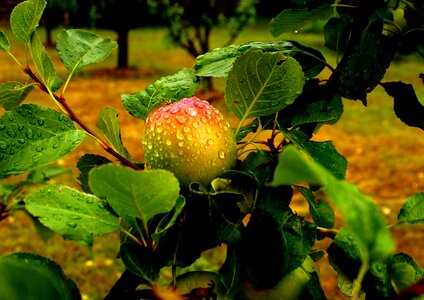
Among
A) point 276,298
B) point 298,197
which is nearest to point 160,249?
point 276,298

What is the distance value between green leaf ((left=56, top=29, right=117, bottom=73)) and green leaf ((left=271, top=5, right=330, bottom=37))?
28 centimetres

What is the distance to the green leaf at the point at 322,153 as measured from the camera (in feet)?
1.89

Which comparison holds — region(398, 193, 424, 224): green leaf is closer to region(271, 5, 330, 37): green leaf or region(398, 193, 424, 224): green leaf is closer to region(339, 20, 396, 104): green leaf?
region(339, 20, 396, 104): green leaf

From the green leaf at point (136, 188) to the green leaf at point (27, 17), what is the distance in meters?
0.22

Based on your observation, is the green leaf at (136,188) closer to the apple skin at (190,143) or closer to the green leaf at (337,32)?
the apple skin at (190,143)

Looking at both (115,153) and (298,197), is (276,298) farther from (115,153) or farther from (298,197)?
(298,197)

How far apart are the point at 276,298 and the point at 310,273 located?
1.8 inches

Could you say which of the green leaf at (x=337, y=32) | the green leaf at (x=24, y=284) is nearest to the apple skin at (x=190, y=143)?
the green leaf at (x=24, y=284)

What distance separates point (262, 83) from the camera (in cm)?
59

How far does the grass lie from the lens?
3.97 meters

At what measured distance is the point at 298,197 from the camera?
5102 millimetres

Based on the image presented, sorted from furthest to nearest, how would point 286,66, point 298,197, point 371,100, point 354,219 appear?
point 371,100 < point 298,197 < point 286,66 < point 354,219

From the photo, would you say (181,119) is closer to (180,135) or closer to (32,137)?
(180,135)

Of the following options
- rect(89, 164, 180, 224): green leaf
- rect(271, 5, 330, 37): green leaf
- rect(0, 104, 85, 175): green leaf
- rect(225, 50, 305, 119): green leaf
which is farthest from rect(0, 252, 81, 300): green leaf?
rect(271, 5, 330, 37): green leaf
